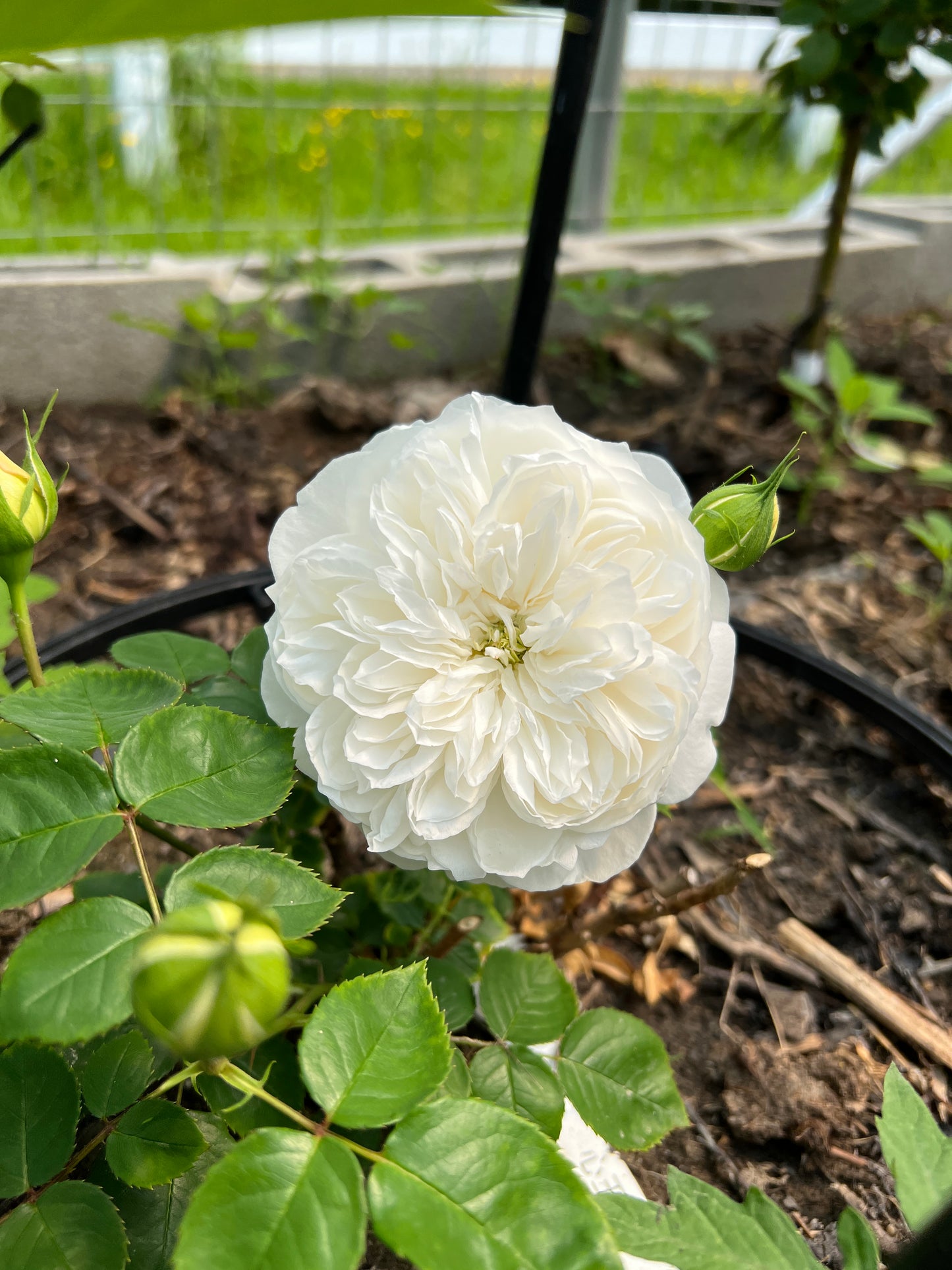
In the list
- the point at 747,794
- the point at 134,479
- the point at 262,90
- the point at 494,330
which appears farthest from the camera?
the point at 262,90

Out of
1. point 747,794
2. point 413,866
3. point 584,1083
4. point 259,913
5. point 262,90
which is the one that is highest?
point 262,90

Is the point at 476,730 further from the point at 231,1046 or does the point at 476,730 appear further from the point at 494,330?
the point at 494,330

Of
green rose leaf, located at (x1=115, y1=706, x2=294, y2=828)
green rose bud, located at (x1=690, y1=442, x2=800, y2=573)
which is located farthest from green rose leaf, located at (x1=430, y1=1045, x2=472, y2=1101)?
green rose bud, located at (x1=690, y1=442, x2=800, y2=573)

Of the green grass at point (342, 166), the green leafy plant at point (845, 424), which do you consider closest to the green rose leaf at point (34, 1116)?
the green leafy plant at point (845, 424)

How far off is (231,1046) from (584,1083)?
340 millimetres

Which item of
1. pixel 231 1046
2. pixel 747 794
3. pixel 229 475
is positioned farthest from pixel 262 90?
pixel 231 1046

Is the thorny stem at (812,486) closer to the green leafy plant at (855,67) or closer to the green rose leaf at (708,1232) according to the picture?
the green leafy plant at (855,67)

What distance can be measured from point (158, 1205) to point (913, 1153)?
1.34 feet

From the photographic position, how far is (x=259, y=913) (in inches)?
14.3

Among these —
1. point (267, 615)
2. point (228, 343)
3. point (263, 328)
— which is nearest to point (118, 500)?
point (228, 343)

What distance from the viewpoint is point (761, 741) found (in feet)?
4.24

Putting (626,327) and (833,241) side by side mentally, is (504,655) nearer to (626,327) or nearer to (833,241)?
(833,241)

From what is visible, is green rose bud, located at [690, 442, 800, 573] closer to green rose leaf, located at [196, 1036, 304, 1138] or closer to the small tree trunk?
green rose leaf, located at [196, 1036, 304, 1138]

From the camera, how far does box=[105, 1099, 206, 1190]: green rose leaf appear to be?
0.48m
